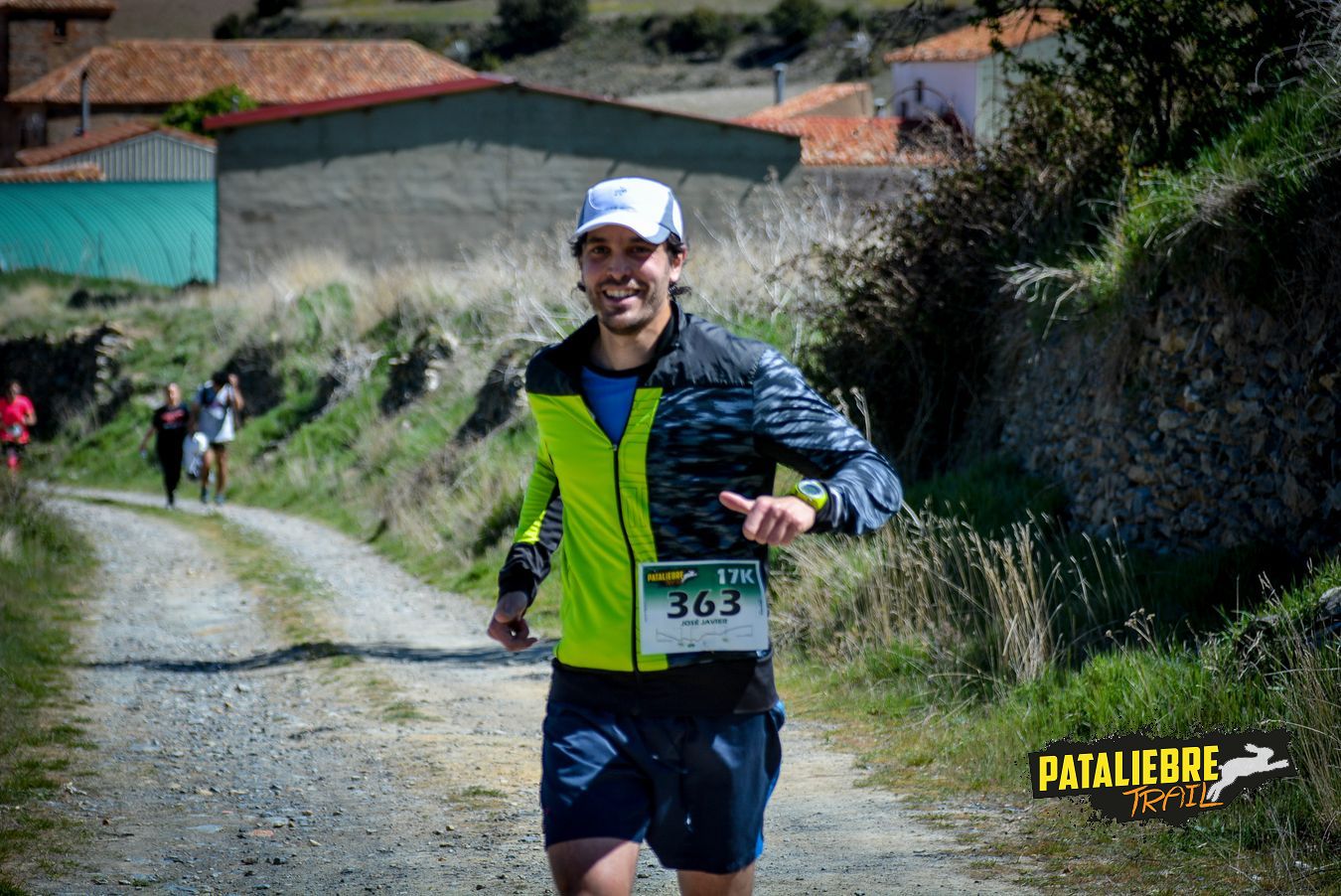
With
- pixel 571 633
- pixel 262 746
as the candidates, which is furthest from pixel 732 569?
pixel 262 746

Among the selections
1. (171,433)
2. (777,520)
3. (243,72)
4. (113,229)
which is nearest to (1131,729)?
(777,520)

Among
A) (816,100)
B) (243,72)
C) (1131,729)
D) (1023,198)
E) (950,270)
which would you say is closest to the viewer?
(1131,729)

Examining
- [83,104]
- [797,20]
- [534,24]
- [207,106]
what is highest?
[534,24]

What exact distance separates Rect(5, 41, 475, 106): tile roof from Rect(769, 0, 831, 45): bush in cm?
2626

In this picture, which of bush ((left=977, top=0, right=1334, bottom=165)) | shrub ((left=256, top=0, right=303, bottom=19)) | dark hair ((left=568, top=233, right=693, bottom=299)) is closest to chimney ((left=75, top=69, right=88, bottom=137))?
shrub ((left=256, top=0, right=303, bottom=19))

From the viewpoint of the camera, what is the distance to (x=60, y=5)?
82.6 m

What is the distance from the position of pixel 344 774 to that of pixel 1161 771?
398 cm

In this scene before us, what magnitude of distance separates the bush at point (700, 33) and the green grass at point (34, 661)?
80.1 metres

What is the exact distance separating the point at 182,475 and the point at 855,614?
2225 cm

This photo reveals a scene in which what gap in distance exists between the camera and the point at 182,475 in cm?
2925

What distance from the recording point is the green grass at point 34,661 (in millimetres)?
6898

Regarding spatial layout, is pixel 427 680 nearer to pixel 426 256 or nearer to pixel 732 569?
pixel 732 569

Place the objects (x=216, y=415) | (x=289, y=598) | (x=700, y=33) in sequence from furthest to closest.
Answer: (x=700, y=33) → (x=216, y=415) → (x=289, y=598)

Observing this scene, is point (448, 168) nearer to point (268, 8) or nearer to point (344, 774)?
point (344, 774)
